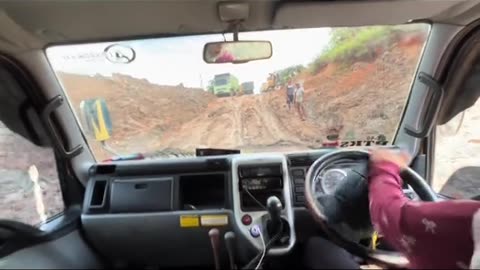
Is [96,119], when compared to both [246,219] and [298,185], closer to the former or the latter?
[246,219]

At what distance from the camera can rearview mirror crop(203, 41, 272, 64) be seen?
3078 millimetres

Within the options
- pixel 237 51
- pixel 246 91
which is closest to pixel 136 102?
pixel 246 91

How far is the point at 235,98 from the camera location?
3.52m

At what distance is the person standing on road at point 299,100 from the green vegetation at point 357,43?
0.47 feet

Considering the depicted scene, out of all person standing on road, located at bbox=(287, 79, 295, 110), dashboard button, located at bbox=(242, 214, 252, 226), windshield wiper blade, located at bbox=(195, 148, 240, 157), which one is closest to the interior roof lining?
person standing on road, located at bbox=(287, 79, 295, 110)

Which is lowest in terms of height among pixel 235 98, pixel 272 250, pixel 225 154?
pixel 272 250

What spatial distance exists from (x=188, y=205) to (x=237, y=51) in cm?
105

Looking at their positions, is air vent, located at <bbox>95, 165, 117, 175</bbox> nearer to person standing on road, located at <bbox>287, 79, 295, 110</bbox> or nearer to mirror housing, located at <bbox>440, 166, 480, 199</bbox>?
person standing on road, located at <bbox>287, 79, 295, 110</bbox>

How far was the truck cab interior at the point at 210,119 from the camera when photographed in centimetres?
293

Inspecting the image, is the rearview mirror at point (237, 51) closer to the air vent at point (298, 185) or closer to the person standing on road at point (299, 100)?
the person standing on road at point (299, 100)

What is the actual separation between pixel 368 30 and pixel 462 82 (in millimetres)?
692

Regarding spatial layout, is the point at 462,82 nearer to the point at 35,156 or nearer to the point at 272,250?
the point at 272,250

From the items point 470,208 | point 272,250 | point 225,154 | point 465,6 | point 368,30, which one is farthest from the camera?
point 225,154

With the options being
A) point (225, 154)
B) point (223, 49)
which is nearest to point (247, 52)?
point (223, 49)
